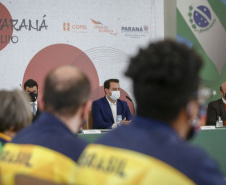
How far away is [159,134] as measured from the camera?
1109 millimetres

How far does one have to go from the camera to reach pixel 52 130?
1608 mm

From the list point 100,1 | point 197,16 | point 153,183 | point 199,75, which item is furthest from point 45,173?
point 197,16

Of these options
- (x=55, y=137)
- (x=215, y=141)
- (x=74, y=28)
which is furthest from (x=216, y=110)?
(x=55, y=137)

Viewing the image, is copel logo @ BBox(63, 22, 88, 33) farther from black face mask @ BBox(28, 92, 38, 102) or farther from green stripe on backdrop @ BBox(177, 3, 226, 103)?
green stripe on backdrop @ BBox(177, 3, 226, 103)

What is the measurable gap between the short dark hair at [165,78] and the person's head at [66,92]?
1.37ft

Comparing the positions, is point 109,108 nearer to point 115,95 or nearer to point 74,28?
point 115,95

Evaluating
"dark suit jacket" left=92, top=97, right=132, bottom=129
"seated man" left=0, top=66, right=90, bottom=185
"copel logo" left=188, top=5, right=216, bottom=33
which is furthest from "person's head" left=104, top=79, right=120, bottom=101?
"seated man" left=0, top=66, right=90, bottom=185

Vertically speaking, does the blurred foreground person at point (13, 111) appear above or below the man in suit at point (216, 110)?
above

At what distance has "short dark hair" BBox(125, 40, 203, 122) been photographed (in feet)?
3.65

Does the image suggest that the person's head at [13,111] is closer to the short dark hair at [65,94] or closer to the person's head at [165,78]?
the short dark hair at [65,94]

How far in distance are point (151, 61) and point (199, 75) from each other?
0.53 feet

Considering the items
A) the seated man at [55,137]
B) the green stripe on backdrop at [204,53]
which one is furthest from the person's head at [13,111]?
the green stripe on backdrop at [204,53]

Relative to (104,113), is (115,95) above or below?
above

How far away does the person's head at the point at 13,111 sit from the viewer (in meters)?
2.03
